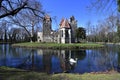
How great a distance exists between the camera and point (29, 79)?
28.8ft

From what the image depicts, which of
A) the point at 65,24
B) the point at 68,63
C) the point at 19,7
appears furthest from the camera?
the point at 65,24

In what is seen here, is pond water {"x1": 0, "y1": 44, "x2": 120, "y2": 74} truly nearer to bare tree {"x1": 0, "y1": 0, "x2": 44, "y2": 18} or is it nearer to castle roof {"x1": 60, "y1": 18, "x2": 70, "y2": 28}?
bare tree {"x1": 0, "y1": 0, "x2": 44, "y2": 18}

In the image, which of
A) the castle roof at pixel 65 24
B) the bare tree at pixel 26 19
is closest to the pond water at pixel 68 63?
the bare tree at pixel 26 19

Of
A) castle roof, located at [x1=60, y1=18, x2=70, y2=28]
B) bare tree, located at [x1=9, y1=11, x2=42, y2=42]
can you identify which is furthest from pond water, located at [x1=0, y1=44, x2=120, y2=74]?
castle roof, located at [x1=60, y1=18, x2=70, y2=28]

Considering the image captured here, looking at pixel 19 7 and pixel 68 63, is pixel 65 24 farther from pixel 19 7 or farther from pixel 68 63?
pixel 19 7

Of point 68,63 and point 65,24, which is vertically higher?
point 65,24

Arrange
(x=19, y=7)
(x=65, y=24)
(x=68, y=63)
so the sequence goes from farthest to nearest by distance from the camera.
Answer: (x=65, y=24) < (x=68, y=63) < (x=19, y=7)

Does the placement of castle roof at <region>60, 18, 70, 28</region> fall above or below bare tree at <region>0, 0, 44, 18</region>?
above

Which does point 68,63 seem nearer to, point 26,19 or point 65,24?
point 26,19

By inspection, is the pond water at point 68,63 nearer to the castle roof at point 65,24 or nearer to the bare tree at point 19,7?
the bare tree at point 19,7

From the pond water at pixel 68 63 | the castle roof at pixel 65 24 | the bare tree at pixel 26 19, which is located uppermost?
the castle roof at pixel 65 24

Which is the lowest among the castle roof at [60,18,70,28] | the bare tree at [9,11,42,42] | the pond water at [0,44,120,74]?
the pond water at [0,44,120,74]

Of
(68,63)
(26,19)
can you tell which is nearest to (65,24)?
(68,63)

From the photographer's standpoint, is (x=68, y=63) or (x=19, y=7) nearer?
(x=19, y=7)
